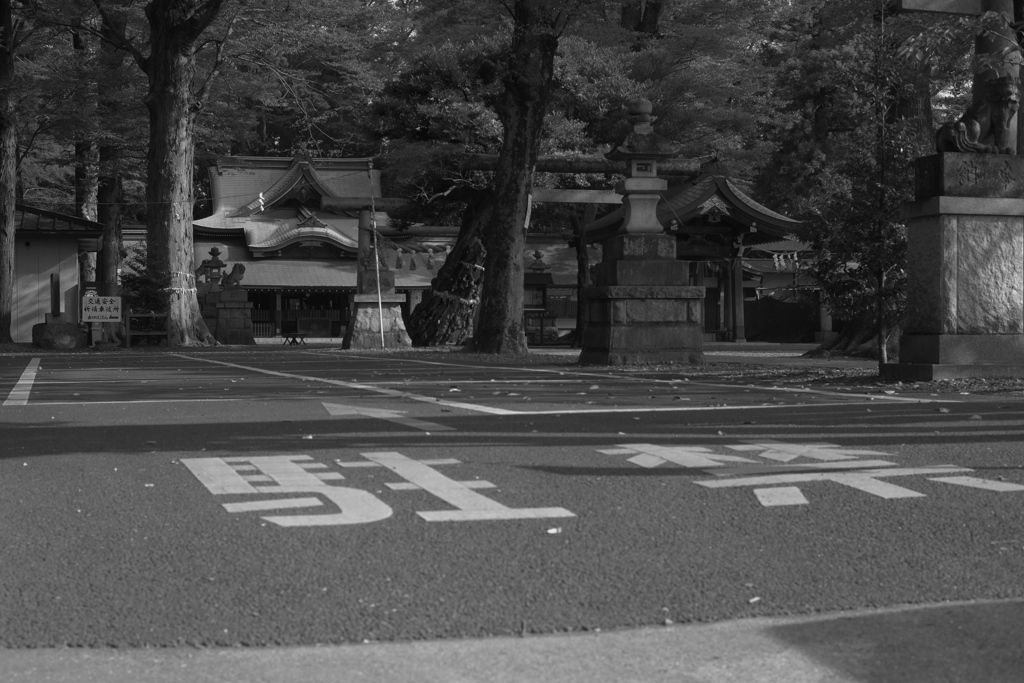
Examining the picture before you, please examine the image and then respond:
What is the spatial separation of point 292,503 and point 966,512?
2462 mm

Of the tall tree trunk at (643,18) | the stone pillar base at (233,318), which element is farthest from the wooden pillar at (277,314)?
the tall tree trunk at (643,18)

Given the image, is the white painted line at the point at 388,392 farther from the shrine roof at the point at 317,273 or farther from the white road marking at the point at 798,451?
the shrine roof at the point at 317,273

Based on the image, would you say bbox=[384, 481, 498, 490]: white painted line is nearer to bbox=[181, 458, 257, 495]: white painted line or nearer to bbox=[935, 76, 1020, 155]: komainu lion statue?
bbox=[181, 458, 257, 495]: white painted line

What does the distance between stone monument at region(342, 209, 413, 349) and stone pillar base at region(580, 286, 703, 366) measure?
9990mm

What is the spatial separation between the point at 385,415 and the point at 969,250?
19.0 ft

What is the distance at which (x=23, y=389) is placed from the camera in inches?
460

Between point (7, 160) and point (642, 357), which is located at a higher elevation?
point (7, 160)

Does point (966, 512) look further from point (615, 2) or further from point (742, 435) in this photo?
point (615, 2)

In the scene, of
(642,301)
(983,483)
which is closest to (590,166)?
(642,301)

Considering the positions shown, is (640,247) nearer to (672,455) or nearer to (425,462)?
(672,455)

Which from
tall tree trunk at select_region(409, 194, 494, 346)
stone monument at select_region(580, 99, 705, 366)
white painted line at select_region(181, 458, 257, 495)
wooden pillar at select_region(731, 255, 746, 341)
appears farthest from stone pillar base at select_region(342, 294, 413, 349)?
white painted line at select_region(181, 458, 257, 495)

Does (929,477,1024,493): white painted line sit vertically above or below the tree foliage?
below

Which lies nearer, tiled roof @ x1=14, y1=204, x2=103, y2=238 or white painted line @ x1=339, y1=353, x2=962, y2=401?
white painted line @ x1=339, y1=353, x2=962, y2=401

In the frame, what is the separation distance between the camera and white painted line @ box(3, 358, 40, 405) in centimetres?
1005
